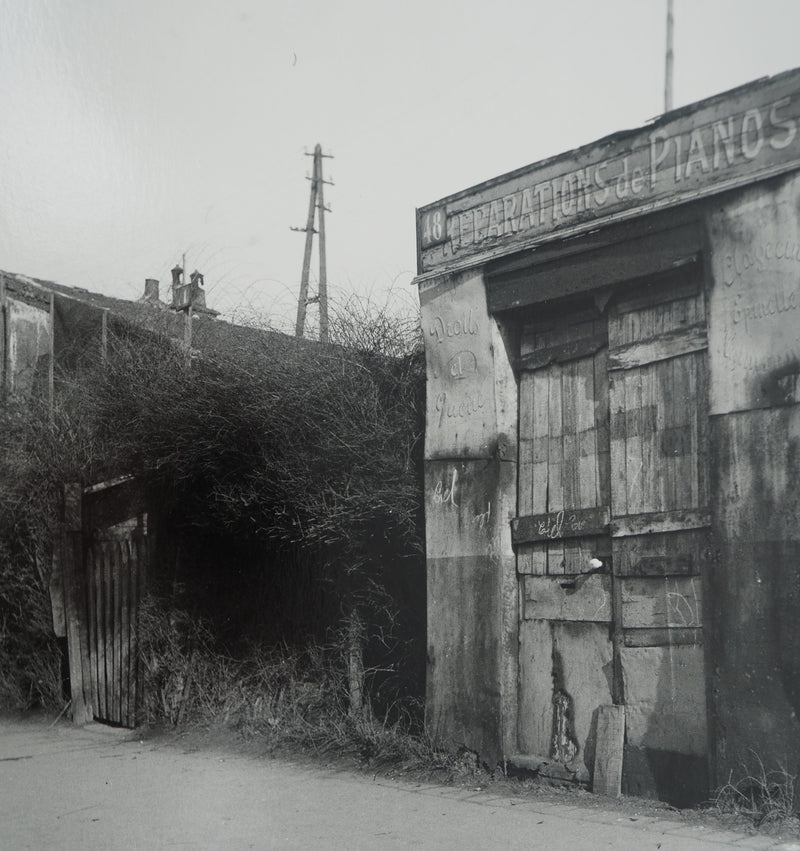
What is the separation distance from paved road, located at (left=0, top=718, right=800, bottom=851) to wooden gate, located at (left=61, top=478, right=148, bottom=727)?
1655mm

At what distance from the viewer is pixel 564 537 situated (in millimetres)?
7219

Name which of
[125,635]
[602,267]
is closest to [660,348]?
[602,267]

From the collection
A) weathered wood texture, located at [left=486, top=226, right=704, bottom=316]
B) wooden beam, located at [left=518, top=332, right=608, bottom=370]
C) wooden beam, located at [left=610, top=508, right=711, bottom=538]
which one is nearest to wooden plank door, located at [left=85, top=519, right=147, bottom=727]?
wooden beam, located at [left=518, top=332, right=608, bottom=370]

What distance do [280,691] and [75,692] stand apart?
9.33 feet

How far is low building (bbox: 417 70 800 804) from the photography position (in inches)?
235

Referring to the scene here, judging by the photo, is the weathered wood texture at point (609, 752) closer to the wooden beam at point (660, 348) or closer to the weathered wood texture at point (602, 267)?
the wooden beam at point (660, 348)

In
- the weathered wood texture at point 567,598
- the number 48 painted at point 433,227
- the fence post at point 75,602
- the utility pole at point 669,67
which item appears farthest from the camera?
the fence post at point 75,602

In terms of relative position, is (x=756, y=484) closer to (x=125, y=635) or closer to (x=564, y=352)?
(x=564, y=352)

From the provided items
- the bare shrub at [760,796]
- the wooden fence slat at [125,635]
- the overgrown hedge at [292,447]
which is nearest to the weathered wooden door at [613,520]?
the bare shrub at [760,796]

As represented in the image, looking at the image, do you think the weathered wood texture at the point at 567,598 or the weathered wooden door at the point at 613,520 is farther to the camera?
the weathered wood texture at the point at 567,598

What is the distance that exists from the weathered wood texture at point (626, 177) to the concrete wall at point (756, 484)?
25 centimetres

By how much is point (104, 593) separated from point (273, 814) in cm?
476

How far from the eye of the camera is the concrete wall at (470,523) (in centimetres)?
743

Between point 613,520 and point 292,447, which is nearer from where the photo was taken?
point 613,520
